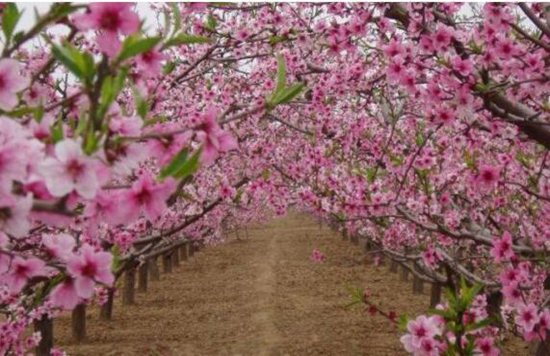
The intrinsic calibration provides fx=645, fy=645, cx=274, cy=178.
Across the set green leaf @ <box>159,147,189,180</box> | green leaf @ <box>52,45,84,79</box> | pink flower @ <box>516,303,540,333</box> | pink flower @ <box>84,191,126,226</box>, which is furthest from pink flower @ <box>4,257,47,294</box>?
pink flower @ <box>516,303,540,333</box>

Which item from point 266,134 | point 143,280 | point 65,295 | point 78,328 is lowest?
point 78,328

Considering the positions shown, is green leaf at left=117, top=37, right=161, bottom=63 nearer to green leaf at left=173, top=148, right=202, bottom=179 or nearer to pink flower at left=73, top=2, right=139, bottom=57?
pink flower at left=73, top=2, right=139, bottom=57

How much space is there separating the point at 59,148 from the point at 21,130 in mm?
198

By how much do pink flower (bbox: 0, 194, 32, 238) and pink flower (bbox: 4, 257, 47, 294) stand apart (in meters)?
0.54

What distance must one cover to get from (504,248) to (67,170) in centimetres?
350

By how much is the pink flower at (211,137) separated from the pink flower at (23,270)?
2.13ft

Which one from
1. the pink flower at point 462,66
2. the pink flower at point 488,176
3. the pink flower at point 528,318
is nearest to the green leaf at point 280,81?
the pink flower at point 462,66

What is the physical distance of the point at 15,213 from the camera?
5.17ft

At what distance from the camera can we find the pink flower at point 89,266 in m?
1.97

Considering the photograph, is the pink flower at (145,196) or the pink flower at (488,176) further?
the pink flower at (488,176)

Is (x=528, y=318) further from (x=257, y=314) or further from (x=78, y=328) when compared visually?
(x=257, y=314)

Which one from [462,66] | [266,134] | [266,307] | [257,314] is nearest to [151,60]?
[462,66]

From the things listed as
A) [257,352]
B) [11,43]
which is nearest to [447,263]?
[11,43]

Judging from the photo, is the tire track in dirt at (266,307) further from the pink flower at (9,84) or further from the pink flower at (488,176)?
the pink flower at (9,84)
